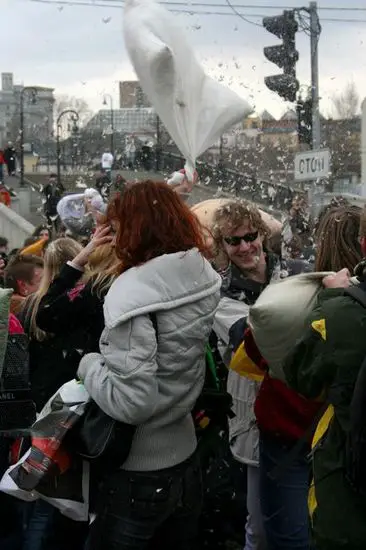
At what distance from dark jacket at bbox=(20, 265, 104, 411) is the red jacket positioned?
0.77 metres

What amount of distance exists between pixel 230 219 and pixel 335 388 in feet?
5.42

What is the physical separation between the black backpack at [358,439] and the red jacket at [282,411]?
0.92 m

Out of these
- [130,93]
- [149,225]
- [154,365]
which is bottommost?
[154,365]

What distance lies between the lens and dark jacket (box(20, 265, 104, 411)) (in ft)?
11.4

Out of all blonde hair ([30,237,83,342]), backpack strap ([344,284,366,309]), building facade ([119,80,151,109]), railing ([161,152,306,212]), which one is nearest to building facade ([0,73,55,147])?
railing ([161,152,306,212])

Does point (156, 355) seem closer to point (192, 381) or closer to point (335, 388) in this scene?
point (192, 381)

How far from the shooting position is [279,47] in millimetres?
8250

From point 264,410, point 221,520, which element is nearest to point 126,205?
point 264,410

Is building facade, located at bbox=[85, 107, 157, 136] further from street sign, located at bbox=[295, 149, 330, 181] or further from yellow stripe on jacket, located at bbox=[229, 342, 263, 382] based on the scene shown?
street sign, located at bbox=[295, 149, 330, 181]

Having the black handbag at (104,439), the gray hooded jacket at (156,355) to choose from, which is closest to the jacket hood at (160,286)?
the gray hooded jacket at (156,355)

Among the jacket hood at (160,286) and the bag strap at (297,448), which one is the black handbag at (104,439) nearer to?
the jacket hood at (160,286)

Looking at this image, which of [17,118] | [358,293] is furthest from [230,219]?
[17,118]

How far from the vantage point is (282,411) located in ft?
10.6

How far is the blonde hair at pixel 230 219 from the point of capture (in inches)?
150
